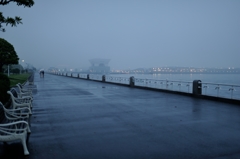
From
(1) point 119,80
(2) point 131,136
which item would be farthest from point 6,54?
(2) point 131,136

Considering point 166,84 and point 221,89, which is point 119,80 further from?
point 221,89

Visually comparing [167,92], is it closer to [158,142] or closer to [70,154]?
[158,142]

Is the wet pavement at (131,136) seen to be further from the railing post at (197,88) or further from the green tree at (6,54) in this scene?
the green tree at (6,54)

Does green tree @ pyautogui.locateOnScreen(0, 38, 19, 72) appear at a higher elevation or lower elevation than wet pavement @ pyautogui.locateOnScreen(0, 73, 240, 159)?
higher

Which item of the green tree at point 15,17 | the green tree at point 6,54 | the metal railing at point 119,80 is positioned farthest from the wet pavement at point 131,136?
the green tree at point 6,54

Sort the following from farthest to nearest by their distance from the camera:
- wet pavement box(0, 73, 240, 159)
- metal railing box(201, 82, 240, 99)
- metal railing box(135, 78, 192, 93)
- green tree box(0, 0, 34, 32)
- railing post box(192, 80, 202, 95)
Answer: metal railing box(135, 78, 192, 93) → railing post box(192, 80, 202, 95) → metal railing box(201, 82, 240, 99) → green tree box(0, 0, 34, 32) → wet pavement box(0, 73, 240, 159)

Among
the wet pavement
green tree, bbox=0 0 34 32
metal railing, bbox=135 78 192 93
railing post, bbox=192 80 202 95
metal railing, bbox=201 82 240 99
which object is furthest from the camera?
metal railing, bbox=135 78 192 93

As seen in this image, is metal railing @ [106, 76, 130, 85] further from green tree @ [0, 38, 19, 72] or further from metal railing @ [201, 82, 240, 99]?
green tree @ [0, 38, 19, 72]

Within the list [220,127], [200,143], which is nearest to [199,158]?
[200,143]

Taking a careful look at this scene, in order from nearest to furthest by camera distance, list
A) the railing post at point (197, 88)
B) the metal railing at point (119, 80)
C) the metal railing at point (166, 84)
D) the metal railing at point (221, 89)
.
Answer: the metal railing at point (221, 89), the railing post at point (197, 88), the metal railing at point (166, 84), the metal railing at point (119, 80)

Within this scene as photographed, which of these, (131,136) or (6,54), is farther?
(6,54)

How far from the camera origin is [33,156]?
5066mm

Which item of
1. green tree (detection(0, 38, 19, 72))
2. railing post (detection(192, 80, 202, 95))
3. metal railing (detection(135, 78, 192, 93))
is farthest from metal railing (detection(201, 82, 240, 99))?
green tree (detection(0, 38, 19, 72))

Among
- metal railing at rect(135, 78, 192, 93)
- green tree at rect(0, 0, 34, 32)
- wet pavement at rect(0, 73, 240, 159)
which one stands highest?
green tree at rect(0, 0, 34, 32)
